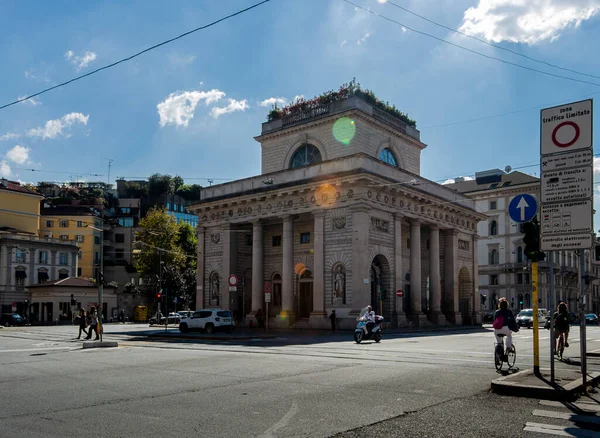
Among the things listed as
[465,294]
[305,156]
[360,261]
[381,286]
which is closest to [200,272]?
[305,156]

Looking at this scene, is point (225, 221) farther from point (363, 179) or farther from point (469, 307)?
point (469, 307)

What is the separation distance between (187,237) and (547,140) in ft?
245

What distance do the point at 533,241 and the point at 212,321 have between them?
86.9 ft

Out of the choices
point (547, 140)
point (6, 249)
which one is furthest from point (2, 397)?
point (6, 249)

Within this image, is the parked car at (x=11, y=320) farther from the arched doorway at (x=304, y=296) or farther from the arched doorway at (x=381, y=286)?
the arched doorway at (x=381, y=286)

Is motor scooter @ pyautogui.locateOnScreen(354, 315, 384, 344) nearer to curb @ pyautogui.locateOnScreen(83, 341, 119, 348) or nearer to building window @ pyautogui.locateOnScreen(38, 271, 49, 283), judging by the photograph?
curb @ pyautogui.locateOnScreen(83, 341, 119, 348)

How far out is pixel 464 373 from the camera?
13.4 m

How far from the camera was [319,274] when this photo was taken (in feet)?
129

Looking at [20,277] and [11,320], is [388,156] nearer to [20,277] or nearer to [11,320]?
[11,320]

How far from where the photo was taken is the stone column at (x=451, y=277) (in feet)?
156

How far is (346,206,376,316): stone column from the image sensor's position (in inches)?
1451

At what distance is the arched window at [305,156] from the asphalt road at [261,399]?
3048 cm

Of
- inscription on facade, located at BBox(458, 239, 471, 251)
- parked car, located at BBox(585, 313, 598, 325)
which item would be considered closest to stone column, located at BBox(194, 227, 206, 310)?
inscription on facade, located at BBox(458, 239, 471, 251)

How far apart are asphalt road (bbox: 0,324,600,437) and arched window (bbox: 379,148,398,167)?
30946 mm
